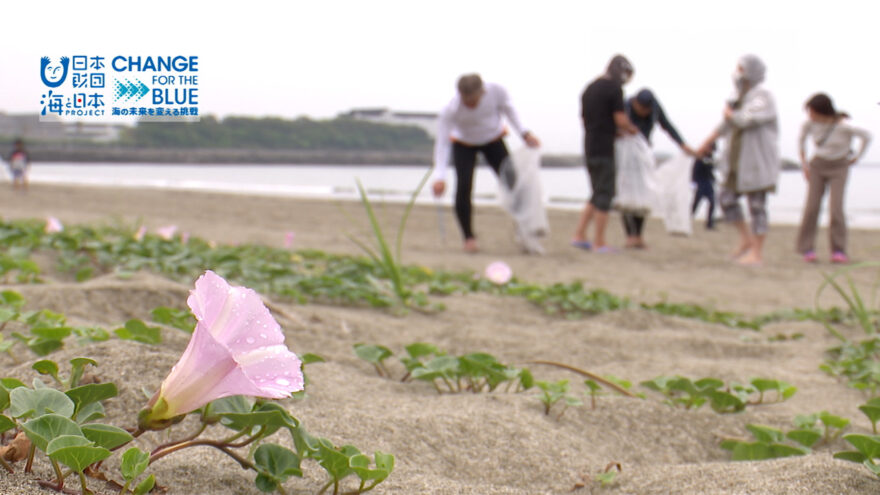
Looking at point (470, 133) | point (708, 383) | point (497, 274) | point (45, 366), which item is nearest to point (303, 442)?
point (45, 366)

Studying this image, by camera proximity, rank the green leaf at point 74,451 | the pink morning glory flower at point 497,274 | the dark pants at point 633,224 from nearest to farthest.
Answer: the green leaf at point 74,451 < the pink morning glory flower at point 497,274 < the dark pants at point 633,224

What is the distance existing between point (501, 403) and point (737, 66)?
4640 millimetres

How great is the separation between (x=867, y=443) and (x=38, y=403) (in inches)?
40.5

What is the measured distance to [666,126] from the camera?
6230mm

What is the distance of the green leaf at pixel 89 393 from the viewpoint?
875mm

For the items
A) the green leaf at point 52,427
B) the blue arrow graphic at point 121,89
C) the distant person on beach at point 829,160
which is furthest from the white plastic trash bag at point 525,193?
the green leaf at point 52,427

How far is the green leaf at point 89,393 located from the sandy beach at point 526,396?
92 mm

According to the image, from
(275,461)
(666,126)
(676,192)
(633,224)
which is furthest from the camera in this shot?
(633,224)

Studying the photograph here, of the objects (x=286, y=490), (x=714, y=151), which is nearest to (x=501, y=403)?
(x=286, y=490)

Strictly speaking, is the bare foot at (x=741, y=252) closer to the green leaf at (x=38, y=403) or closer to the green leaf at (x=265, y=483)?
the green leaf at (x=265, y=483)

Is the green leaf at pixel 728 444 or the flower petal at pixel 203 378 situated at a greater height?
the flower petal at pixel 203 378

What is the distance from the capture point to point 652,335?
8.68 feet

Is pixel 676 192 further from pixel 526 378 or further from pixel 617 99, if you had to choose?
pixel 526 378

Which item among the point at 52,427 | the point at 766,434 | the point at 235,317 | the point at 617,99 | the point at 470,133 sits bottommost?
the point at 766,434
